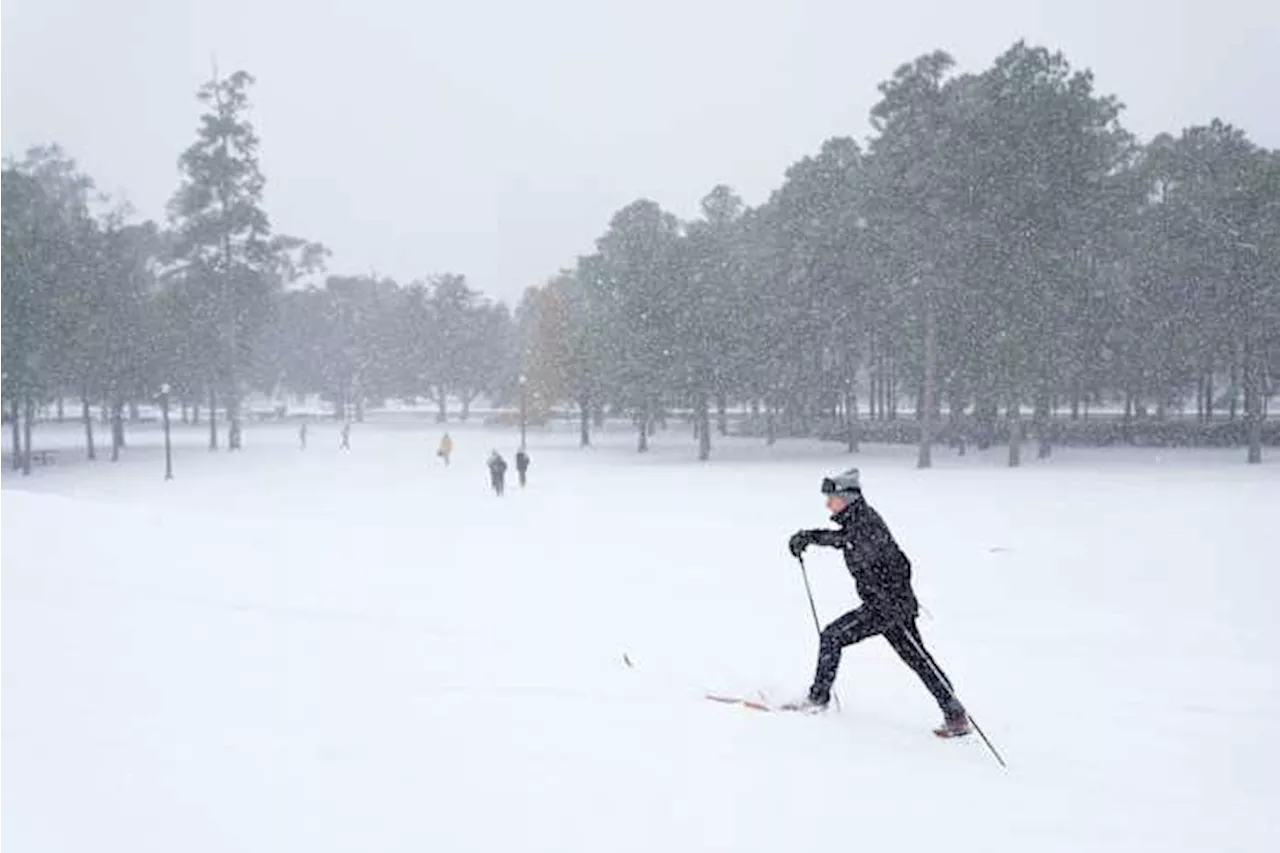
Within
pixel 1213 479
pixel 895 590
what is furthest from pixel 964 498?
pixel 895 590

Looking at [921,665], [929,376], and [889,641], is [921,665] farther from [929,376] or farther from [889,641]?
[929,376]

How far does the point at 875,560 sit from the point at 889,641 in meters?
0.58

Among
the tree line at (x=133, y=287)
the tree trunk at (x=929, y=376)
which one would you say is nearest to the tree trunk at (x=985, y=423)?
the tree trunk at (x=929, y=376)

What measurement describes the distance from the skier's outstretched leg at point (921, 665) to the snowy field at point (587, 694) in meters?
0.29

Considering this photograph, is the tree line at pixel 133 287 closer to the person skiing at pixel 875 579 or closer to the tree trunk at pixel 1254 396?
the person skiing at pixel 875 579

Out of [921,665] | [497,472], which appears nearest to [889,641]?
[921,665]

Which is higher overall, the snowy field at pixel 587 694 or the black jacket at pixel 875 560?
the black jacket at pixel 875 560

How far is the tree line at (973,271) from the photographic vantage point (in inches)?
1438

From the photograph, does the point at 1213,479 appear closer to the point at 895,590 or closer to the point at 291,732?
the point at 895,590

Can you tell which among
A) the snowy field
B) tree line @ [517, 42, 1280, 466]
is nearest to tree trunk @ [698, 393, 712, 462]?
tree line @ [517, 42, 1280, 466]

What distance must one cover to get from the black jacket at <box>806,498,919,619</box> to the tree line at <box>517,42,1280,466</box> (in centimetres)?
3232

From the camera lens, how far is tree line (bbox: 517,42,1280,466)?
36531 mm

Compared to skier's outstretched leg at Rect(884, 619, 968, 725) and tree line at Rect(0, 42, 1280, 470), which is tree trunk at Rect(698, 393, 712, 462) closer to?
tree line at Rect(0, 42, 1280, 470)

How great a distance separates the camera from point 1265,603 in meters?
14.0
